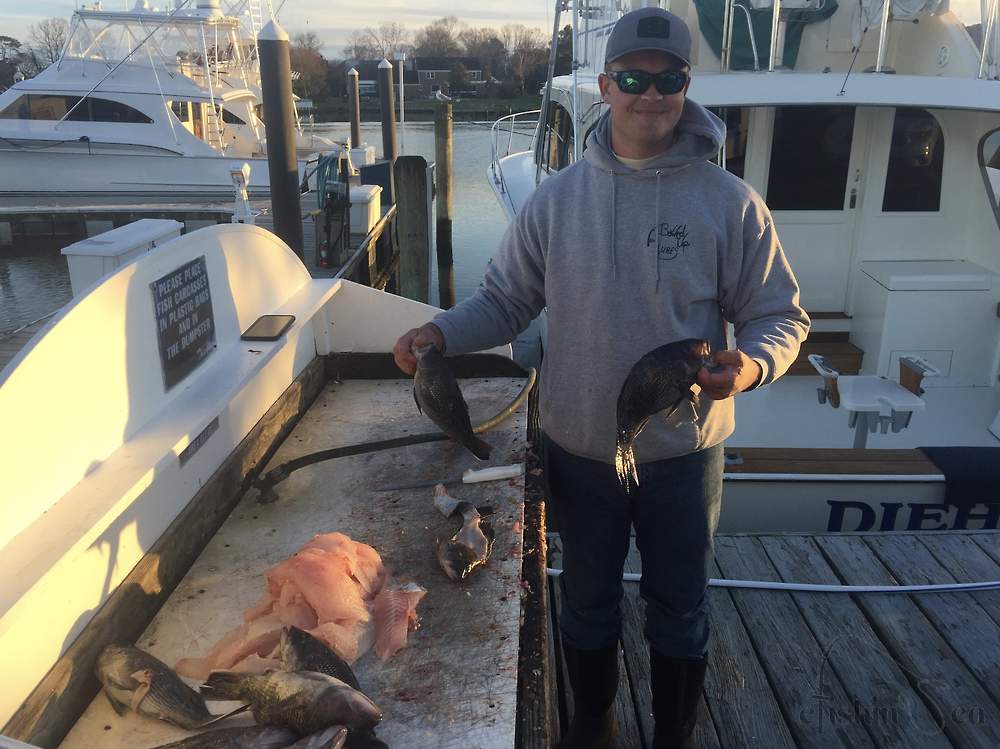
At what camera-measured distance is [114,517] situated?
218 cm

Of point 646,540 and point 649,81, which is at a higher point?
point 649,81

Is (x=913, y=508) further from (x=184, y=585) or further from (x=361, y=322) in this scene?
(x=184, y=585)

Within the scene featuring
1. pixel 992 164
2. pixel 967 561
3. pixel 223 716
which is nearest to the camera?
pixel 223 716

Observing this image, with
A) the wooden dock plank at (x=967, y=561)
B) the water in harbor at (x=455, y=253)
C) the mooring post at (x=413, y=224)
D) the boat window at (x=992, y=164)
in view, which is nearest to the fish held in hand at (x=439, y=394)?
the wooden dock plank at (x=967, y=561)

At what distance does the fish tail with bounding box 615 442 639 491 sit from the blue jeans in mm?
33

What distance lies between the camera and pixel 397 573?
2.62 m

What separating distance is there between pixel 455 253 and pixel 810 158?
1314 cm

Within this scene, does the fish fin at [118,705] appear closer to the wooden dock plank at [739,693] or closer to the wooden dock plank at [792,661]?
the wooden dock plank at [739,693]

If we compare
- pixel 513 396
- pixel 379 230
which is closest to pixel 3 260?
pixel 379 230

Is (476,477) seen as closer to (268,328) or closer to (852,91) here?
(268,328)

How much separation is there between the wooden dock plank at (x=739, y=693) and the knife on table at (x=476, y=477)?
3.85 ft

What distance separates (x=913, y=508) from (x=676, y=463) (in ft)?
10.1

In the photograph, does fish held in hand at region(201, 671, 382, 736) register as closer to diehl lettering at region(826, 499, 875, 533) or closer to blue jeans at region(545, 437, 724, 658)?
blue jeans at region(545, 437, 724, 658)

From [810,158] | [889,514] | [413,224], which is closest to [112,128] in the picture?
[413,224]
